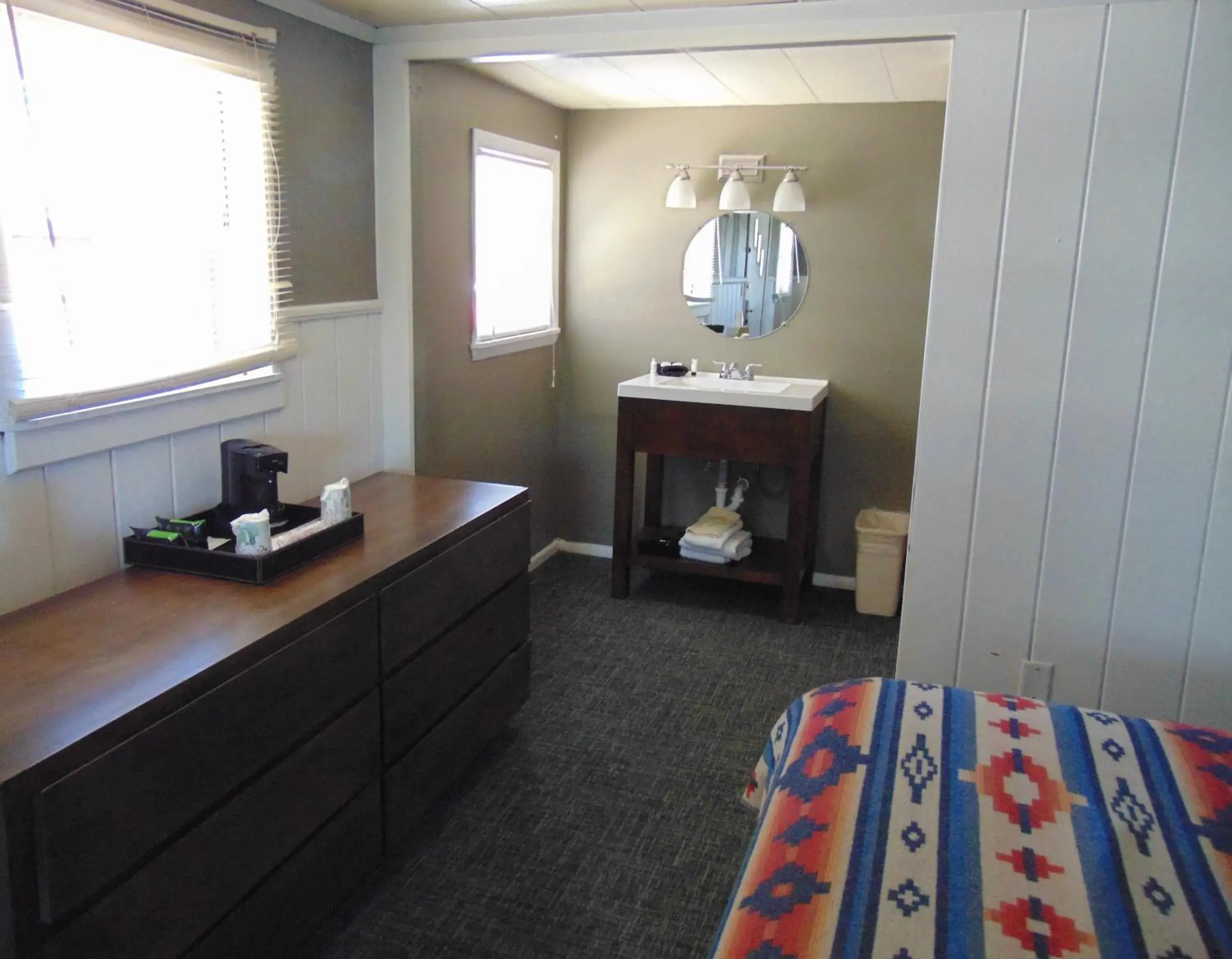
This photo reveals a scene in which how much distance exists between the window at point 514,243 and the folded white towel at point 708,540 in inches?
41.5

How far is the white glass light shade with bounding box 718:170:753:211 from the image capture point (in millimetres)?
3992

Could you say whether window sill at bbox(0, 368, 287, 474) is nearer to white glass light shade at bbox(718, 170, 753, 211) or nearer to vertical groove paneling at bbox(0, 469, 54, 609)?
vertical groove paneling at bbox(0, 469, 54, 609)

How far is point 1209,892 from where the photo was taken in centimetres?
141

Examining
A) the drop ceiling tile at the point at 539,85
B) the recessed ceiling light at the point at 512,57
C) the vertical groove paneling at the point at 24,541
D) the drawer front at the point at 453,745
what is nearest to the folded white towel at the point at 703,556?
the drawer front at the point at 453,745

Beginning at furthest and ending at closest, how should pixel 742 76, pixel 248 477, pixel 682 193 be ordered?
pixel 682 193, pixel 742 76, pixel 248 477

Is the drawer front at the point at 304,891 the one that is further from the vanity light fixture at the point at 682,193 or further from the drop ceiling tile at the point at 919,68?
the vanity light fixture at the point at 682,193

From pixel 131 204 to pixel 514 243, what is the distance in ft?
6.61

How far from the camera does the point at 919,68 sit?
10.4 ft

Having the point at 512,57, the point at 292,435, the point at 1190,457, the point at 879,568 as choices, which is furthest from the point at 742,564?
the point at 512,57

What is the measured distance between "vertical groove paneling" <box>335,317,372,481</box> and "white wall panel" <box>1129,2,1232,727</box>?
2.19 metres

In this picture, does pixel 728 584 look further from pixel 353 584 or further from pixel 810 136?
pixel 353 584

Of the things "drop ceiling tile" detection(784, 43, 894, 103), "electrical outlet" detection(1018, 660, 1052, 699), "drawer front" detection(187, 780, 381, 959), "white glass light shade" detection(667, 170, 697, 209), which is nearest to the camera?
"drawer front" detection(187, 780, 381, 959)

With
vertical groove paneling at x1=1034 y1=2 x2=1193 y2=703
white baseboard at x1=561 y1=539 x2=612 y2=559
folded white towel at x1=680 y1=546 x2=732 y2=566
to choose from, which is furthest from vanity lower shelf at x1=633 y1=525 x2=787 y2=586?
vertical groove paneling at x1=1034 y1=2 x2=1193 y2=703

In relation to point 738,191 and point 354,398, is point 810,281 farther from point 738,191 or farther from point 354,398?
point 354,398
